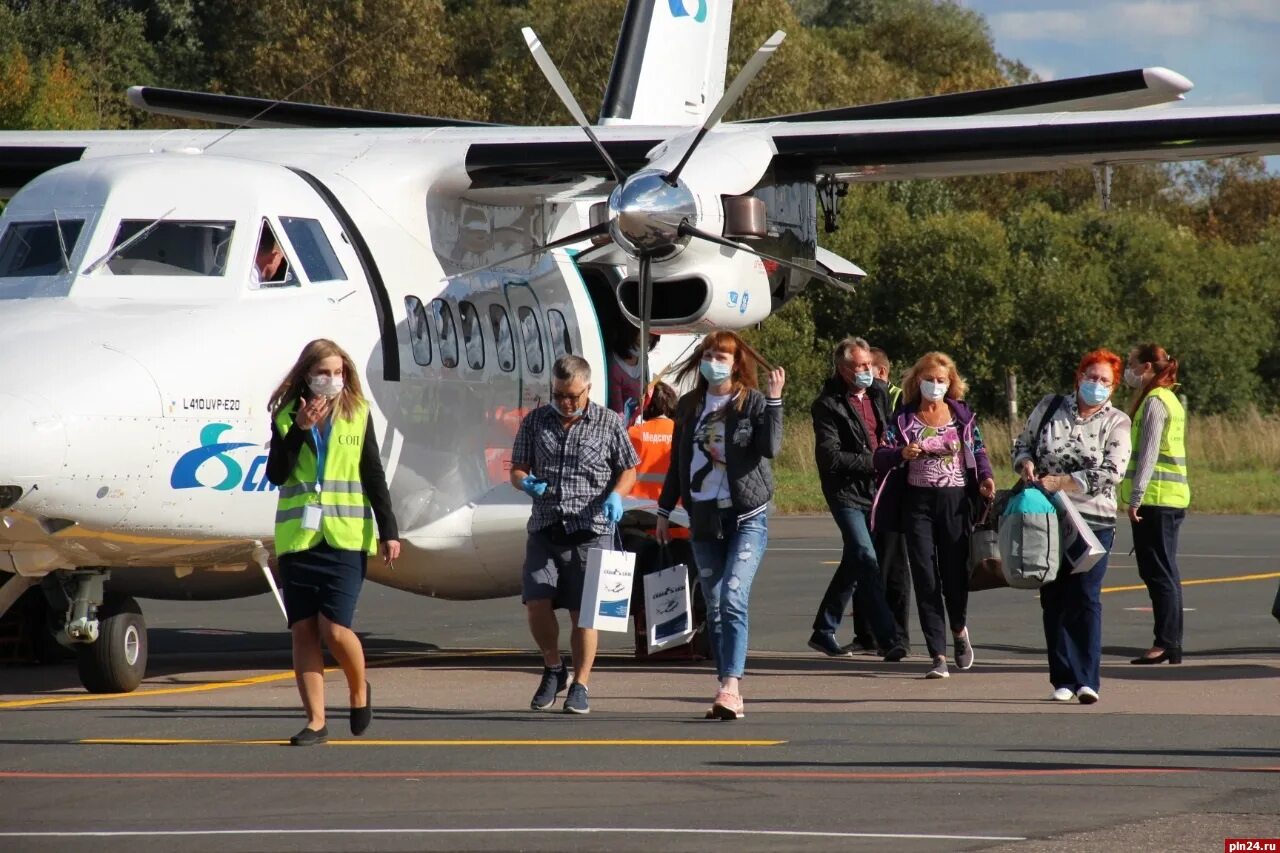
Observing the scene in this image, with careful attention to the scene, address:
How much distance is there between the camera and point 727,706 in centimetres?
898

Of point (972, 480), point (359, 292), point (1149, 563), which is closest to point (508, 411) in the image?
point (359, 292)

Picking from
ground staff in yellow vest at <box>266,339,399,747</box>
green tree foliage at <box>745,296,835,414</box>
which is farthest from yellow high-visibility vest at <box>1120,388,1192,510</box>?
green tree foliage at <box>745,296,835,414</box>

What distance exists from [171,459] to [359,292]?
76.6 inches

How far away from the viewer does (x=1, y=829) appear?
641 cm

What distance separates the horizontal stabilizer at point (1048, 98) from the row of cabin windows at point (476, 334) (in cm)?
247

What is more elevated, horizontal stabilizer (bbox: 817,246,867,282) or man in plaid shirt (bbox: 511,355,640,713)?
horizontal stabilizer (bbox: 817,246,867,282)

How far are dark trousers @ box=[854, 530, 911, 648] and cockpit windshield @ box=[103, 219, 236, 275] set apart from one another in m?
4.25

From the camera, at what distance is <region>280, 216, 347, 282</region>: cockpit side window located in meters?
10.6

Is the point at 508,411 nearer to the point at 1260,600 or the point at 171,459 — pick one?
the point at 171,459

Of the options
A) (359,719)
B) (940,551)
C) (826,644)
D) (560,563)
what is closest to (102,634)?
(359,719)

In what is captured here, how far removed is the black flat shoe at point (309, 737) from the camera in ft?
27.4

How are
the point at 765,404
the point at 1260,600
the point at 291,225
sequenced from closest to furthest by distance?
the point at 765,404 → the point at 291,225 → the point at 1260,600

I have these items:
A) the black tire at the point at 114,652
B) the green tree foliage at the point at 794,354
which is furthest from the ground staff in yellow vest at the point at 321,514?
the green tree foliage at the point at 794,354

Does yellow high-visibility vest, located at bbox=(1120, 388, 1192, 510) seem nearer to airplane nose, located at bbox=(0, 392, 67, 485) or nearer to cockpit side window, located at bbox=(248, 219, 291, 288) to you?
cockpit side window, located at bbox=(248, 219, 291, 288)
